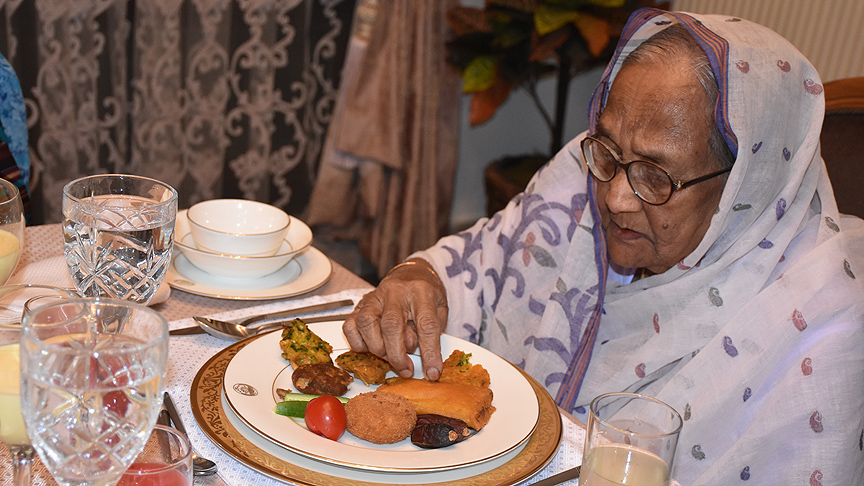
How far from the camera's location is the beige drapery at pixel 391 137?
351 centimetres

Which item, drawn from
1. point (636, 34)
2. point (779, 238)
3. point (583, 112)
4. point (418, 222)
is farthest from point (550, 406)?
point (583, 112)

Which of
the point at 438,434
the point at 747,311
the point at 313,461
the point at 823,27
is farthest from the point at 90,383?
the point at 823,27

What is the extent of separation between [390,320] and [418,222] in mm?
2717

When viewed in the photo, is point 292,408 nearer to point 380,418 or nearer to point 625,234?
point 380,418

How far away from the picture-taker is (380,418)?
0.93m

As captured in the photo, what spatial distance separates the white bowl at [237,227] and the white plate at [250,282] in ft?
0.17

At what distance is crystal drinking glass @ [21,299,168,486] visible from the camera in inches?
22.6

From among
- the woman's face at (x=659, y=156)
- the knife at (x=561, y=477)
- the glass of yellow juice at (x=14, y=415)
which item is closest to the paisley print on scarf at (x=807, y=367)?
the woman's face at (x=659, y=156)

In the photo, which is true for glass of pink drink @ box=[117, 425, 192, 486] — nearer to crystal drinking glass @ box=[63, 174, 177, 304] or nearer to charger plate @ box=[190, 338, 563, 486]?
charger plate @ box=[190, 338, 563, 486]

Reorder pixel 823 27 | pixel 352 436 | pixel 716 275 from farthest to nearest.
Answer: pixel 823 27, pixel 716 275, pixel 352 436

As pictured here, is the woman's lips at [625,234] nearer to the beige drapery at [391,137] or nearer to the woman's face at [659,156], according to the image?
the woman's face at [659,156]

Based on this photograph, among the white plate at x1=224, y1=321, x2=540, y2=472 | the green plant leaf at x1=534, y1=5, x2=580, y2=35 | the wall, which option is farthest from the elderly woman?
the wall

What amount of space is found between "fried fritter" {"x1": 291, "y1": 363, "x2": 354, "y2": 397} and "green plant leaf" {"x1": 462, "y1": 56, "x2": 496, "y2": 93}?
2.63m

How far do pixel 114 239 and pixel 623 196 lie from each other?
0.85 metres
